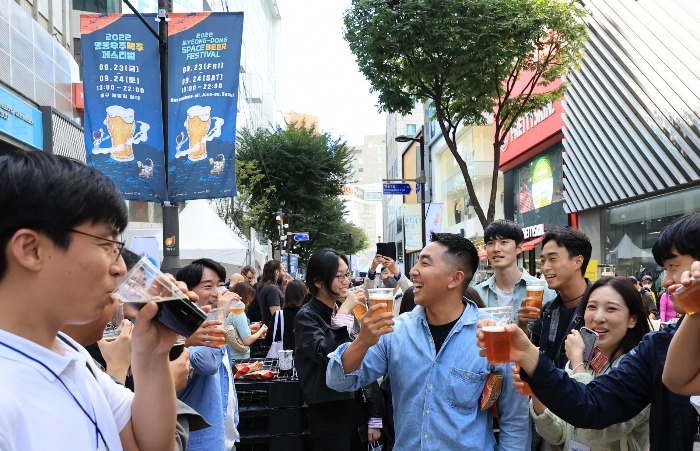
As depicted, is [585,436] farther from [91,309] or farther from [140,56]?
[140,56]

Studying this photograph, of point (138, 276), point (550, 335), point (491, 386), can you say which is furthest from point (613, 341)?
point (138, 276)

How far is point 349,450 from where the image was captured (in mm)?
4574

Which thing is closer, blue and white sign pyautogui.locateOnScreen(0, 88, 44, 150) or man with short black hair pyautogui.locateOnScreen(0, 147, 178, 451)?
man with short black hair pyautogui.locateOnScreen(0, 147, 178, 451)

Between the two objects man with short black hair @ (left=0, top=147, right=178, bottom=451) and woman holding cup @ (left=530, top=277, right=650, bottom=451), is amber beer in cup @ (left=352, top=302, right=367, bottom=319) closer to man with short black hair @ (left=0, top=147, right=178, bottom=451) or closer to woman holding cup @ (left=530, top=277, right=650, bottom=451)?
woman holding cup @ (left=530, top=277, right=650, bottom=451)

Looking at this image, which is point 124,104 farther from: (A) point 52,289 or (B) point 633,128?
(B) point 633,128

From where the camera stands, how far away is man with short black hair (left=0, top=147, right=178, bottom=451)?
134cm

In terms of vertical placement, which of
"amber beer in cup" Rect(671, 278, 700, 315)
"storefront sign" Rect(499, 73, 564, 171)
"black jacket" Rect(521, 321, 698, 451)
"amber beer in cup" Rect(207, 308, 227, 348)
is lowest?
"black jacket" Rect(521, 321, 698, 451)

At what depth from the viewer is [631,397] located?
2576 millimetres

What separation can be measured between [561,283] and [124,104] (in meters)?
5.53

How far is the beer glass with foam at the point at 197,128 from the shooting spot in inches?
298

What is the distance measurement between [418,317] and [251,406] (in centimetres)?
278

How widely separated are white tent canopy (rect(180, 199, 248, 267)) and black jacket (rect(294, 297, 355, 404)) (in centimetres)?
867

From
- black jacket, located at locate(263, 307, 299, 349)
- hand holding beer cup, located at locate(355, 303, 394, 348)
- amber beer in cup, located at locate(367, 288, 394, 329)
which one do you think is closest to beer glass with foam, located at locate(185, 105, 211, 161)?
black jacket, located at locate(263, 307, 299, 349)

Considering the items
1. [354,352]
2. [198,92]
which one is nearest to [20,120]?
[198,92]
